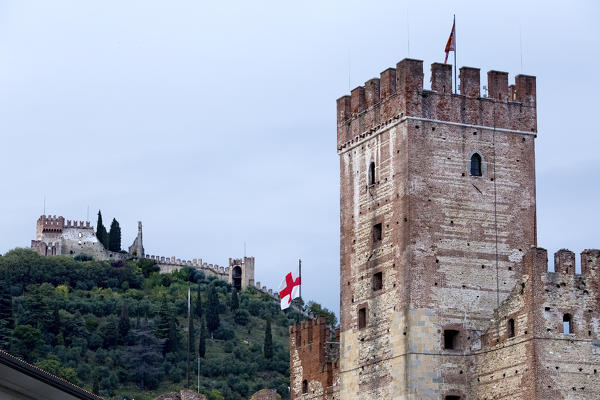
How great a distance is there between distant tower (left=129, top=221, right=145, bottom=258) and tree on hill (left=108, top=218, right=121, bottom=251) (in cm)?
377

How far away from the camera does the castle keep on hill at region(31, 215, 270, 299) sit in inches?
6777

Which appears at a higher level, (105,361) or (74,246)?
(74,246)

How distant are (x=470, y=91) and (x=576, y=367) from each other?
1038 centimetres

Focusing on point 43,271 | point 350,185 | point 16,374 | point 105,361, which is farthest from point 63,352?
point 16,374

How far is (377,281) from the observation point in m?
55.8

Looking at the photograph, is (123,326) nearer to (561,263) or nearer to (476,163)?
(476,163)

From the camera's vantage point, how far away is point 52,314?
14450 cm

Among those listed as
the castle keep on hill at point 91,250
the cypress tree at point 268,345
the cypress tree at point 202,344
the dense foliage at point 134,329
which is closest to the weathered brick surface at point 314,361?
the dense foliage at point 134,329

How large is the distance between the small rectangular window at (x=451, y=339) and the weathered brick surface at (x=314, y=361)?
852 centimetres

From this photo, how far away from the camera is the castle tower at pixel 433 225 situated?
53.5 meters

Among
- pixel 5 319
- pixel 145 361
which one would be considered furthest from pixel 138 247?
pixel 145 361

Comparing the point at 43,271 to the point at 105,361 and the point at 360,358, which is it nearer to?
the point at 105,361

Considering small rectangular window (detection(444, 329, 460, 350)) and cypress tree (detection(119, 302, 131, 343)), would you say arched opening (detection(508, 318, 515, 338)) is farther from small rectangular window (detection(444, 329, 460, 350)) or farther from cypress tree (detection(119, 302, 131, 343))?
cypress tree (detection(119, 302, 131, 343))

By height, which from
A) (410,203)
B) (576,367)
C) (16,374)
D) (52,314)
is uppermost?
(52,314)
